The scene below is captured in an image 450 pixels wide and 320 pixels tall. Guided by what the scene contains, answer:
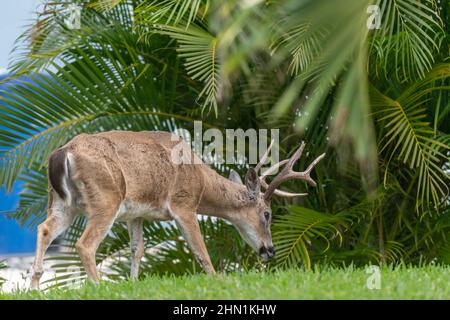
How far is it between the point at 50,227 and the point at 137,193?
70 centimetres

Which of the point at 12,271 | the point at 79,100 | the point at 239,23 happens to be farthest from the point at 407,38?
the point at 12,271

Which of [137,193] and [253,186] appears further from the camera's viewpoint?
[253,186]

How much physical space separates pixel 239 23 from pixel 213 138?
7.06 m

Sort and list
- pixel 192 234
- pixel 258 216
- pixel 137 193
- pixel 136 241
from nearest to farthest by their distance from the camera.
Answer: pixel 137 193 < pixel 192 234 < pixel 136 241 < pixel 258 216

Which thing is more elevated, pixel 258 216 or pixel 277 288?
pixel 258 216

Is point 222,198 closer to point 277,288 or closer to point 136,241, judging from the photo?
point 136,241

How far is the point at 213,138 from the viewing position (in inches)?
361

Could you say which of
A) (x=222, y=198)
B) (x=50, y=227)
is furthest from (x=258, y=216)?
(x=50, y=227)

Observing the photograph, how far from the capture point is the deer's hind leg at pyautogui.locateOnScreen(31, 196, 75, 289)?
19.9 feet

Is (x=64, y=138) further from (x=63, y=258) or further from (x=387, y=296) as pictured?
(x=387, y=296)

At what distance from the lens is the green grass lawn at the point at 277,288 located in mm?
4852

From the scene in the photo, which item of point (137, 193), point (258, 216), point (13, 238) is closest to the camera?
point (137, 193)

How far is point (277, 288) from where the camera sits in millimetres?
5004

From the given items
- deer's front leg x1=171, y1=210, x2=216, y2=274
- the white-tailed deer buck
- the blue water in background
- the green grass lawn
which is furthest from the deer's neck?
the blue water in background
